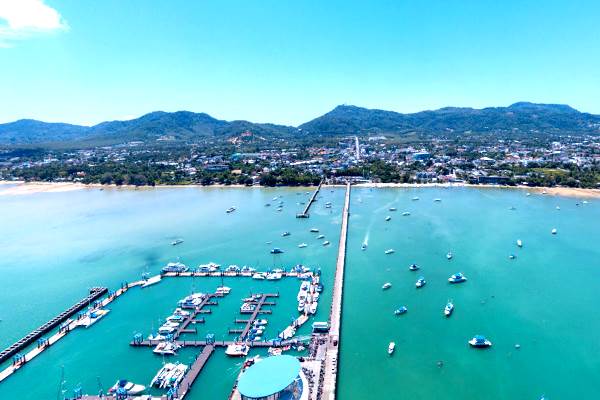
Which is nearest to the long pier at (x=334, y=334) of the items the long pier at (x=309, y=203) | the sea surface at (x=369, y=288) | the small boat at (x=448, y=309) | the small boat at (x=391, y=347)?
the sea surface at (x=369, y=288)

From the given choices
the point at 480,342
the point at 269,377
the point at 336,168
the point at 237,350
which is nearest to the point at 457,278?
the point at 480,342

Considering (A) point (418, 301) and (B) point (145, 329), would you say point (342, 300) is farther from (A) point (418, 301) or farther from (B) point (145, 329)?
(B) point (145, 329)

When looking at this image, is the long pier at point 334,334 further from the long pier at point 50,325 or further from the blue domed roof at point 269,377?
the long pier at point 50,325

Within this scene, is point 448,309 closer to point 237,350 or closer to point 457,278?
point 457,278

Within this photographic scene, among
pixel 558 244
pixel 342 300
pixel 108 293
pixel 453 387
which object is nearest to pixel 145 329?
pixel 108 293

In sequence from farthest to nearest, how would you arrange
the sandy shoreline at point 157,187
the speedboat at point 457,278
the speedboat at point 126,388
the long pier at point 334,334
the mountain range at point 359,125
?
the mountain range at point 359,125
the sandy shoreline at point 157,187
the speedboat at point 457,278
the speedboat at point 126,388
the long pier at point 334,334

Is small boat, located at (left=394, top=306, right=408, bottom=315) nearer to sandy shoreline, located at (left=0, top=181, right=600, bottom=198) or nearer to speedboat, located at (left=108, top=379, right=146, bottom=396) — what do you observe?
speedboat, located at (left=108, top=379, right=146, bottom=396)
